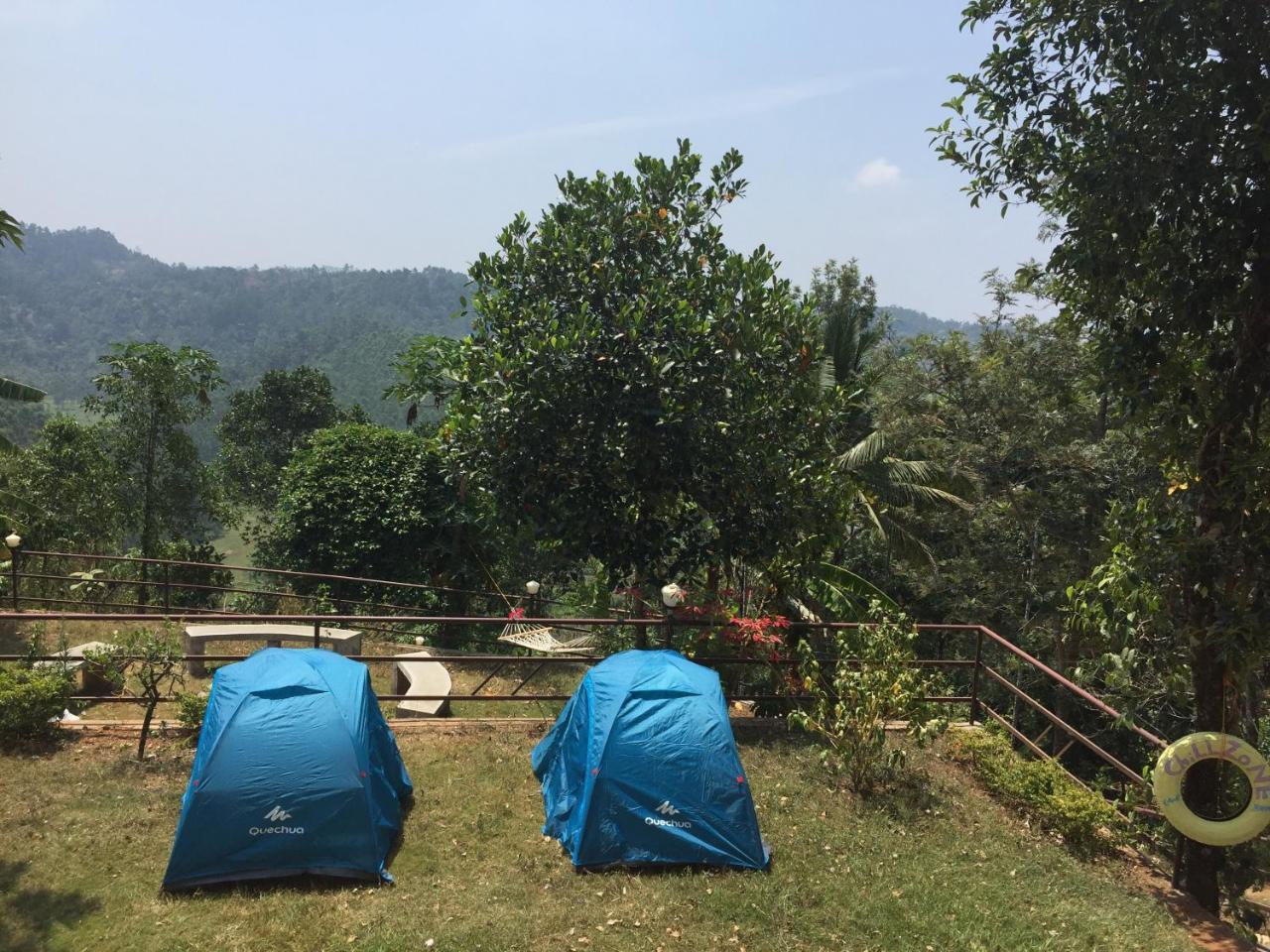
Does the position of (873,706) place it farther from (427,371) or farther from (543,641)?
(427,371)

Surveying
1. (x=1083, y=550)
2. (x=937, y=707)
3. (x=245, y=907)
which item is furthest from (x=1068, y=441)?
(x=245, y=907)

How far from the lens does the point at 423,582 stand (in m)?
18.8

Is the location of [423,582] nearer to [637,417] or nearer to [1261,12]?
[637,417]

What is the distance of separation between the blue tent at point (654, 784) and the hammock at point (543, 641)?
4414 millimetres

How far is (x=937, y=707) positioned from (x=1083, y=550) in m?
8.54

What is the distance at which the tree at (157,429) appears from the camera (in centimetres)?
2083

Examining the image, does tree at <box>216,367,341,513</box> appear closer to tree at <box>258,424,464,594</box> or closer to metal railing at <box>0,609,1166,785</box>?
tree at <box>258,424,464,594</box>

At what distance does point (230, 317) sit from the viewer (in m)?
141

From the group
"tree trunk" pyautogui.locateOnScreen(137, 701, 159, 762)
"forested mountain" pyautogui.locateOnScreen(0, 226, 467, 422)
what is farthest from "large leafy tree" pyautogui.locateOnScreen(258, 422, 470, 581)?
"forested mountain" pyautogui.locateOnScreen(0, 226, 467, 422)

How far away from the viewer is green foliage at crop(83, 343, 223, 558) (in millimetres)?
20828

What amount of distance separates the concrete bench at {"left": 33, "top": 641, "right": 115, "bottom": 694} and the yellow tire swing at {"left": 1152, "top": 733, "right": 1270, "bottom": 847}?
9814 millimetres

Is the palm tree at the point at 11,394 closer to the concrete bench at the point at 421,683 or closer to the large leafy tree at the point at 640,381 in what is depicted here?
the concrete bench at the point at 421,683

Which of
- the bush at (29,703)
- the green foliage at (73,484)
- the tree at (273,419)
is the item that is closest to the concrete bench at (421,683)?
the bush at (29,703)

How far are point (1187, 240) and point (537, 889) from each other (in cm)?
660
